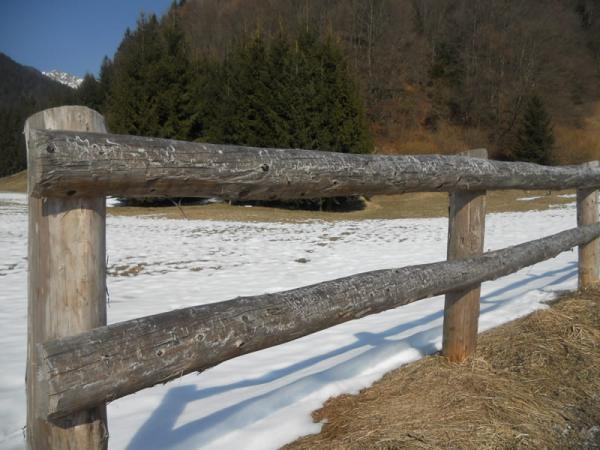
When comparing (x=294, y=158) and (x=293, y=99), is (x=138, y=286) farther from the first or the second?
(x=293, y=99)

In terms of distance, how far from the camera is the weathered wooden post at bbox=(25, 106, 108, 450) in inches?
55.4

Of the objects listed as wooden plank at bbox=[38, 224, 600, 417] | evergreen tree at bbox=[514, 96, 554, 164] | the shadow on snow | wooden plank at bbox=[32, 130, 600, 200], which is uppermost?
evergreen tree at bbox=[514, 96, 554, 164]

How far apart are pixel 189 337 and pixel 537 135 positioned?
32.9 metres

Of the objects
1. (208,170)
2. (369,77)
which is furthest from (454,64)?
(208,170)

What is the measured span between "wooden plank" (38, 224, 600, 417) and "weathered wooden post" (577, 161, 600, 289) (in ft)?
10.5

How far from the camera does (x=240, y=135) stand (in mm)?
22828

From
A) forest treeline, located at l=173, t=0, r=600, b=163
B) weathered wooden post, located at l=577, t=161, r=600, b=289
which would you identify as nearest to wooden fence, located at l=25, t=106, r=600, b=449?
weathered wooden post, located at l=577, t=161, r=600, b=289

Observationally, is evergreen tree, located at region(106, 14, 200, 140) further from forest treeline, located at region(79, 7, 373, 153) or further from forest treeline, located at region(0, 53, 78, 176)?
forest treeline, located at region(0, 53, 78, 176)

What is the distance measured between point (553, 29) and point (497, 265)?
46916 millimetres

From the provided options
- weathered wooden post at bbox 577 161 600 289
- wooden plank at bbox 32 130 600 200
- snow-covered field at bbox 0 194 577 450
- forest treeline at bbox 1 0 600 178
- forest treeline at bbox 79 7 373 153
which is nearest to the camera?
wooden plank at bbox 32 130 600 200

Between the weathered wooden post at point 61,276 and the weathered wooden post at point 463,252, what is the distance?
223cm

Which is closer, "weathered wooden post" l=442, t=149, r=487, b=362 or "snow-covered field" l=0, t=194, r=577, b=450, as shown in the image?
"snow-covered field" l=0, t=194, r=577, b=450

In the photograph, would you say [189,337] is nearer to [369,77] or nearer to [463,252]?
[463,252]

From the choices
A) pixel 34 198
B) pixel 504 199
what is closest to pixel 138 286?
pixel 34 198
